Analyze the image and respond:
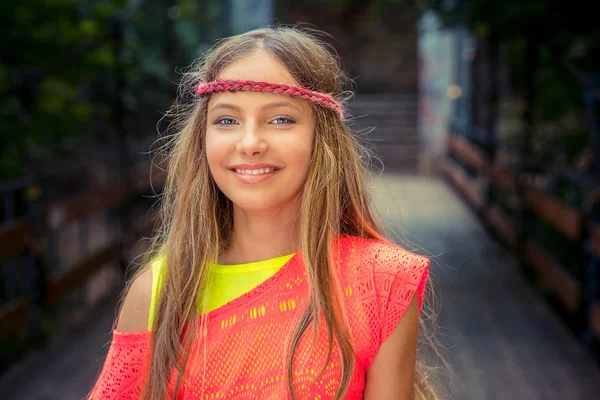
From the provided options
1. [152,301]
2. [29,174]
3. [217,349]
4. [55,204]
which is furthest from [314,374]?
[55,204]

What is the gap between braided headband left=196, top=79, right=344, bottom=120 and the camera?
5.22ft

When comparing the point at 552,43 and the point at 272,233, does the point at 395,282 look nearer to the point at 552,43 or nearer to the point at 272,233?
the point at 272,233

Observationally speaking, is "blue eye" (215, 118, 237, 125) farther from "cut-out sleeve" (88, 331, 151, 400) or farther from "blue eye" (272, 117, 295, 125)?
"cut-out sleeve" (88, 331, 151, 400)

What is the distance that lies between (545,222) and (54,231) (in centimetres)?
364

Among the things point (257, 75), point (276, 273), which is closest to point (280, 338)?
point (276, 273)

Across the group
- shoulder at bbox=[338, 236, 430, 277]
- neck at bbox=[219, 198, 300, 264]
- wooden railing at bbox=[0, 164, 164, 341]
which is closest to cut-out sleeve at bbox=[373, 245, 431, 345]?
shoulder at bbox=[338, 236, 430, 277]

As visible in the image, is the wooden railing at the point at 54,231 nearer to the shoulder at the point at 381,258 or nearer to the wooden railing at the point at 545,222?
the shoulder at the point at 381,258

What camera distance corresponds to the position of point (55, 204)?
546 centimetres

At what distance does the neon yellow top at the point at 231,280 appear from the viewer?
1652 mm

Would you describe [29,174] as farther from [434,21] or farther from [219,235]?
[219,235]

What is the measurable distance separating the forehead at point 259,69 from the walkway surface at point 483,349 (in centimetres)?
134

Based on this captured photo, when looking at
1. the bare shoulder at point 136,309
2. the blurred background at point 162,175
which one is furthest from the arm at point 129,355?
the blurred background at point 162,175

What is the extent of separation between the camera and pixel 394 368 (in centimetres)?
156

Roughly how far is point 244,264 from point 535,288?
504 centimetres
